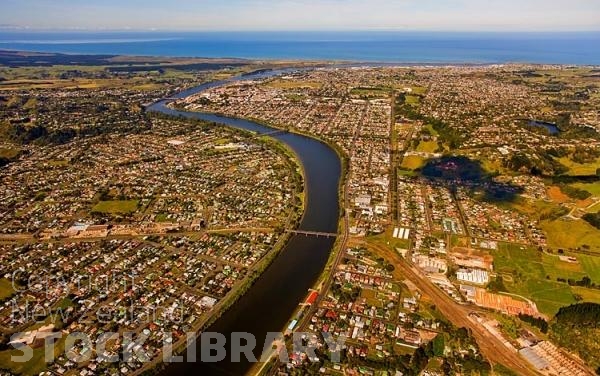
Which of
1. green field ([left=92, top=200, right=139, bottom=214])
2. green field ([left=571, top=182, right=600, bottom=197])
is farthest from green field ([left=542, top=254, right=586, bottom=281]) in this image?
green field ([left=92, top=200, right=139, bottom=214])

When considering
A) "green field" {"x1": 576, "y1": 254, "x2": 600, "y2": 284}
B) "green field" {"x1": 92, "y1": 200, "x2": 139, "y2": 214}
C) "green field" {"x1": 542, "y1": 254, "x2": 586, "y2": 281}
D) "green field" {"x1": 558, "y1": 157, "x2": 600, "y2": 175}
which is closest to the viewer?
"green field" {"x1": 576, "y1": 254, "x2": 600, "y2": 284}

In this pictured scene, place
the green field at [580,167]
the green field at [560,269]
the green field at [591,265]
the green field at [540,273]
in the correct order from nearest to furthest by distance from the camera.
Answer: the green field at [540,273], the green field at [591,265], the green field at [560,269], the green field at [580,167]

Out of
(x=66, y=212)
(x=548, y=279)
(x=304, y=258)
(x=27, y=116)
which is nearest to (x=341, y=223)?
(x=304, y=258)

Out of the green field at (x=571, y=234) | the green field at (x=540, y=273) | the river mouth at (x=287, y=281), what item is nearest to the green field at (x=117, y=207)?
the river mouth at (x=287, y=281)

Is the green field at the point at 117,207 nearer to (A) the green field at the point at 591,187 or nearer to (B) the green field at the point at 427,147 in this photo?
(B) the green field at the point at 427,147

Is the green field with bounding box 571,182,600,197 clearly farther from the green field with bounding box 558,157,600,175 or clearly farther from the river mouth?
the river mouth

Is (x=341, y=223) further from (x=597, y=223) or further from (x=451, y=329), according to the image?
(x=597, y=223)

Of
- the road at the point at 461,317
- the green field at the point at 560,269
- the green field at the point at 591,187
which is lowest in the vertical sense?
the road at the point at 461,317

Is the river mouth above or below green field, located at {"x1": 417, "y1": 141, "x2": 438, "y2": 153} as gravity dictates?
below
